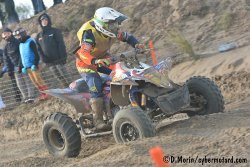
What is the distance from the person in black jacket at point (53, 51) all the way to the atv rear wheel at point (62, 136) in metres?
4.67

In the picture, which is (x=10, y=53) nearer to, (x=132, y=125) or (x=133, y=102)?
(x=133, y=102)

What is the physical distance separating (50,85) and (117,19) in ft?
19.8

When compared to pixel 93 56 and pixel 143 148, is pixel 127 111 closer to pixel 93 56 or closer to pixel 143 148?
→ pixel 143 148

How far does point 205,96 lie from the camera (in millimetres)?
7750

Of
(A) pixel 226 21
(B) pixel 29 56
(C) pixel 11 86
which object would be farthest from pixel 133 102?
(A) pixel 226 21

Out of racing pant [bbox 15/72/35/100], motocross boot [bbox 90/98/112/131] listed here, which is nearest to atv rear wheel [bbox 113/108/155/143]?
motocross boot [bbox 90/98/112/131]

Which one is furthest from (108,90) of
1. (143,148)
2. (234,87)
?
(234,87)

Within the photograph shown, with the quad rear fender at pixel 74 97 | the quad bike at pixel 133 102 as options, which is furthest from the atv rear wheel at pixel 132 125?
the quad rear fender at pixel 74 97

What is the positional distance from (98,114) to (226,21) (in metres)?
7.50

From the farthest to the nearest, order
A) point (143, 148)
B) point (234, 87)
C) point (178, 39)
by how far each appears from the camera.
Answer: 1. point (178, 39)
2. point (234, 87)
3. point (143, 148)

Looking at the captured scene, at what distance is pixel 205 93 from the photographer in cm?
773

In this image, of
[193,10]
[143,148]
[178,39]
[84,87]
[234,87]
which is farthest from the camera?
[193,10]

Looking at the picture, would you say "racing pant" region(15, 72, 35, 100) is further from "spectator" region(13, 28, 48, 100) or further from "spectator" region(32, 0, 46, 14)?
"spectator" region(32, 0, 46, 14)

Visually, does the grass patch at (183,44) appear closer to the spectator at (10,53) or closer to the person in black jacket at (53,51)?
the person in black jacket at (53,51)
